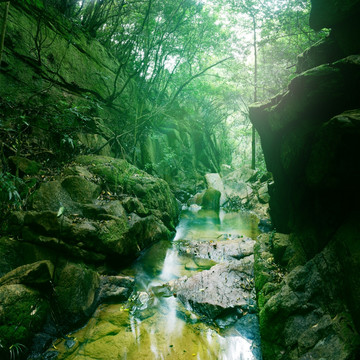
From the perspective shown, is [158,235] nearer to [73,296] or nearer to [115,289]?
[115,289]

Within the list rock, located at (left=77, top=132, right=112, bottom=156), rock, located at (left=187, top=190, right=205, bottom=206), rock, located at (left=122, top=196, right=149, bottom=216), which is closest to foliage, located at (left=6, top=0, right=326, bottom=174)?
rock, located at (left=77, top=132, right=112, bottom=156)

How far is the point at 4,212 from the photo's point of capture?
4.60m

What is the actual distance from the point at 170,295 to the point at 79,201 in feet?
10.8

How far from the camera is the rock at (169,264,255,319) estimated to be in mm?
4387

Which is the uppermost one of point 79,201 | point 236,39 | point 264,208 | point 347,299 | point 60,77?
point 236,39

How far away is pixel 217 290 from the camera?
4793 millimetres

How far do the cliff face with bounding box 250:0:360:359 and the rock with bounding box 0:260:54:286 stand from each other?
3604 millimetres

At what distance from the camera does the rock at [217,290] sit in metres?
4.39

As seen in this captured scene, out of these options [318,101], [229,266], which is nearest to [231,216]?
[229,266]

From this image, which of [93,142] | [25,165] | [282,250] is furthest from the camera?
[93,142]

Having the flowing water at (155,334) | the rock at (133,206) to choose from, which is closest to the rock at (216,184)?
the rock at (133,206)

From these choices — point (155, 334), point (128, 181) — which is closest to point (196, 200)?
point (128, 181)

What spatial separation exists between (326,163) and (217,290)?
3.28 metres

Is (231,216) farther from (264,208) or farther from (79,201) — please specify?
(79,201)
